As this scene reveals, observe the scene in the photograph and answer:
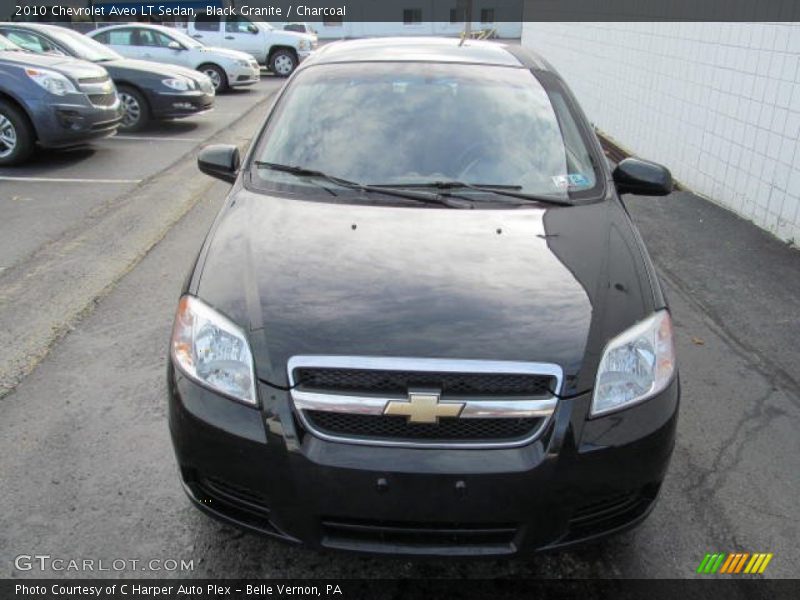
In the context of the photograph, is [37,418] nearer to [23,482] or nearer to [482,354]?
[23,482]

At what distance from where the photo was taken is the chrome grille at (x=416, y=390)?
2.07 meters

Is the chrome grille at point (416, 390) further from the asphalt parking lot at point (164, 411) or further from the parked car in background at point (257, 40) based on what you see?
the parked car in background at point (257, 40)

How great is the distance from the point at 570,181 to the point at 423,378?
1.55 meters

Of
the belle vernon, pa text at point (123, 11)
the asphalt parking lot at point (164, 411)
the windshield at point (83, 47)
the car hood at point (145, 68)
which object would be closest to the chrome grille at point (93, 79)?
the windshield at point (83, 47)

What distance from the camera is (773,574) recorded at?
255 cm

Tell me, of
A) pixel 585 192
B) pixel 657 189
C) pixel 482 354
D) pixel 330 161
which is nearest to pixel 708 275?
pixel 657 189

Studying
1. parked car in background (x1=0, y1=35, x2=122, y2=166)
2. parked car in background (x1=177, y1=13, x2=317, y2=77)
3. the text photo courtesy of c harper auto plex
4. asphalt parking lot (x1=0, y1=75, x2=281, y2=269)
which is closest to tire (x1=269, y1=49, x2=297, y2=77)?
parked car in background (x1=177, y1=13, x2=317, y2=77)

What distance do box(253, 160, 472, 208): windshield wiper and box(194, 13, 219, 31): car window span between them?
1877 cm

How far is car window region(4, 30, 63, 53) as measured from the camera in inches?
400

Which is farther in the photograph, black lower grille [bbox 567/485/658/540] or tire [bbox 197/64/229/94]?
tire [bbox 197/64/229/94]

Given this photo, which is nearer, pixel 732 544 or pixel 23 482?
pixel 732 544

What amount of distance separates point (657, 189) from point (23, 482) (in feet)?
10.6

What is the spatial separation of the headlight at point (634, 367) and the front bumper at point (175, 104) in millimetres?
10197

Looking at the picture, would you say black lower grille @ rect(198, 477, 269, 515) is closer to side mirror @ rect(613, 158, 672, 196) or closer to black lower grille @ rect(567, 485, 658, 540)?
black lower grille @ rect(567, 485, 658, 540)
